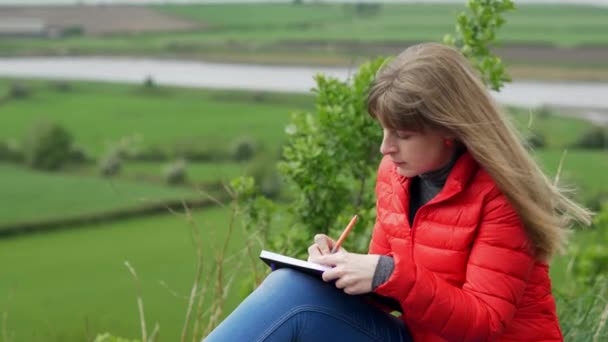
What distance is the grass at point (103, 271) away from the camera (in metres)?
19.6

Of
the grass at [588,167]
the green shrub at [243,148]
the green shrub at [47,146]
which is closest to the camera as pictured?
the grass at [588,167]

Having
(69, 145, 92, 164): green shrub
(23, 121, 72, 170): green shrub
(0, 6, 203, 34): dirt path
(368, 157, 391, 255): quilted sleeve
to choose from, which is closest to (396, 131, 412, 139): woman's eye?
(368, 157, 391, 255): quilted sleeve

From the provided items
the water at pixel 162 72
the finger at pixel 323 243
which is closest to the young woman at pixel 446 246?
the finger at pixel 323 243

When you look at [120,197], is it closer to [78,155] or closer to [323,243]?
[323,243]

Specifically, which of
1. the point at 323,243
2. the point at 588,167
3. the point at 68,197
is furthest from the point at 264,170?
the point at 323,243

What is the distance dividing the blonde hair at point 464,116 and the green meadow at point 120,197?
876 centimetres

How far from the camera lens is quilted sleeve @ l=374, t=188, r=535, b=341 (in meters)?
2.03

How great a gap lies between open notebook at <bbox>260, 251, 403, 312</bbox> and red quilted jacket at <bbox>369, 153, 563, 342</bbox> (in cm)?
7

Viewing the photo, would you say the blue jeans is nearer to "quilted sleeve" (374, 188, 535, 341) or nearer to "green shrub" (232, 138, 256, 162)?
"quilted sleeve" (374, 188, 535, 341)

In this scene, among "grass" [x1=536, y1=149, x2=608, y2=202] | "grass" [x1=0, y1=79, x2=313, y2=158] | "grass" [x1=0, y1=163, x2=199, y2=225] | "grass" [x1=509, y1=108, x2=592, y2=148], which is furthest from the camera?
"grass" [x1=0, y1=79, x2=313, y2=158]

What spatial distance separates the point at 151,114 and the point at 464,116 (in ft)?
137

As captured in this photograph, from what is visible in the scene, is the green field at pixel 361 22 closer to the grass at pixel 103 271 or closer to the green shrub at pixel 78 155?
the green shrub at pixel 78 155

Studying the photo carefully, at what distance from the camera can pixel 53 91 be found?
47875mm

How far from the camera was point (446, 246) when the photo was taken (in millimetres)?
2146
